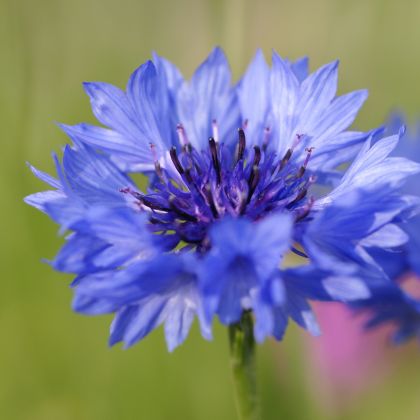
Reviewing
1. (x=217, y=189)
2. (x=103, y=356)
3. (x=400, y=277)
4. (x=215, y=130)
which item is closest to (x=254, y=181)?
(x=217, y=189)

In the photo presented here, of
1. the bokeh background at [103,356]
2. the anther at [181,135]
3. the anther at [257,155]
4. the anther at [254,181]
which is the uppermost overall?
the anther at [181,135]

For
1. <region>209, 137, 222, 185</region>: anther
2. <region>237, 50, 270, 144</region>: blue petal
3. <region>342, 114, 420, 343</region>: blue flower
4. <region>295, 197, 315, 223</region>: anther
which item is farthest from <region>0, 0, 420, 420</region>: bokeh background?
<region>295, 197, 315, 223</region>: anther

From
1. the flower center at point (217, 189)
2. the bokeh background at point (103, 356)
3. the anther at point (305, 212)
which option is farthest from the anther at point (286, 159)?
the bokeh background at point (103, 356)

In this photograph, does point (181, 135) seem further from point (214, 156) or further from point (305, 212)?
point (305, 212)

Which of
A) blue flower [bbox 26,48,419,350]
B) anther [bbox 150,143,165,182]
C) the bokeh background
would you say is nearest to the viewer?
blue flower [bbox 26,48,419,350]

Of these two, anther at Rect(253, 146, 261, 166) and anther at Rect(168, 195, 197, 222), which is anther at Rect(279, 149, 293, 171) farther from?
anther at Rect(168, 195, 197, 222)

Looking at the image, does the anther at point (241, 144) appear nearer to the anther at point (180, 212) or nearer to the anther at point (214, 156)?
the anther at point (214, 156)
